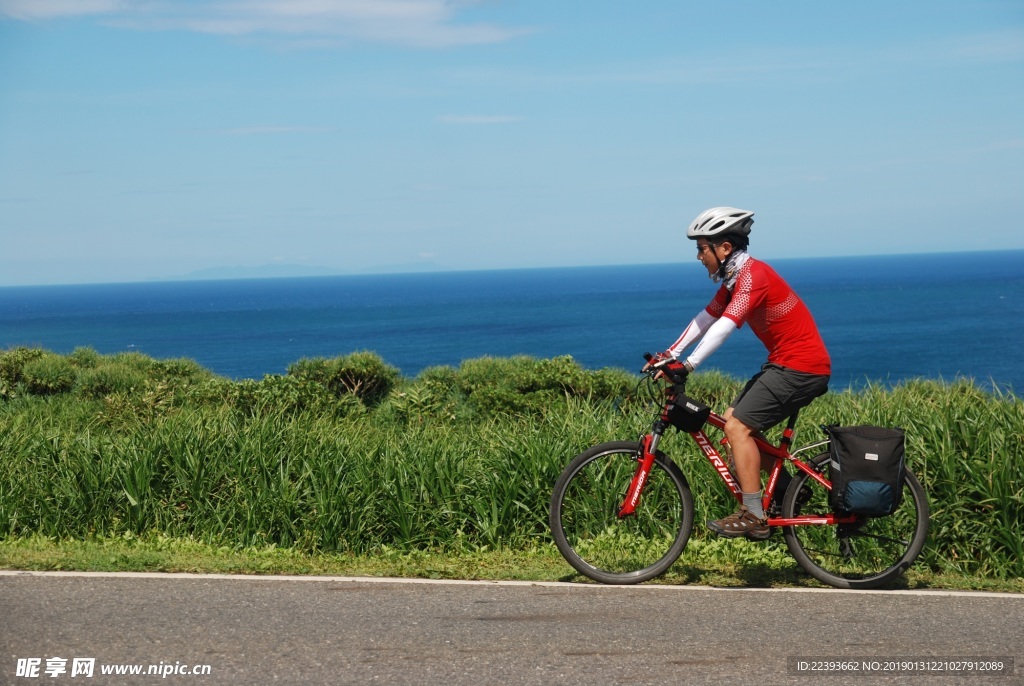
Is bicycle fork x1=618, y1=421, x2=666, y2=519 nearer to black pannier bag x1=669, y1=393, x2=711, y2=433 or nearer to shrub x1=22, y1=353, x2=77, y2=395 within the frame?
black pannier bag x1=669, y1=393, x2=711, y2=433

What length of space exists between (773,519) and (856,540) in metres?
0.84

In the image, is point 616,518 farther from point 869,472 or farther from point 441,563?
point 869,472

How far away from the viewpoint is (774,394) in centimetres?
586

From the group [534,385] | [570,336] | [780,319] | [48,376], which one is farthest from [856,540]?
[570,336]

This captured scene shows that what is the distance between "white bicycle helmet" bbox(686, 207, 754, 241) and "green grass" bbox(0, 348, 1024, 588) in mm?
2151

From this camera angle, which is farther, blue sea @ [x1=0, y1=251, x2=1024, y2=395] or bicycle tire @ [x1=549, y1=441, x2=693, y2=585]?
blue sea @ [x1=0, y1=251, x2=1024, y2=395]

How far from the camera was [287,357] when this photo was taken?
361 feet

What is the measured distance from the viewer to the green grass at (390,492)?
6641 mm

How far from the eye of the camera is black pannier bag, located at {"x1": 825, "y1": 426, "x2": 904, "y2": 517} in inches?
226

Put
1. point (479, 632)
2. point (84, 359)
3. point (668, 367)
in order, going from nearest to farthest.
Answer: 1. point (479, 632)
2. point (668, 367)
3. point (84, 359)

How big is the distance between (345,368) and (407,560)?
12200 mm

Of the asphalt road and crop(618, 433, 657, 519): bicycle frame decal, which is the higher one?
crop(618, 433, 657, 519): bicycle frame decal

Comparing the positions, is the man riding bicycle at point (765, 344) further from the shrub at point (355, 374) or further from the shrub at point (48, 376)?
the shrub at point (48, 376)

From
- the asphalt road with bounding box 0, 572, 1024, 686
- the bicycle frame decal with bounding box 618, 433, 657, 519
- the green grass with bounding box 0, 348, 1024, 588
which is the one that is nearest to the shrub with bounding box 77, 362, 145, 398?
the green grass with bounding box 0, 348, 1024, 588
